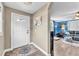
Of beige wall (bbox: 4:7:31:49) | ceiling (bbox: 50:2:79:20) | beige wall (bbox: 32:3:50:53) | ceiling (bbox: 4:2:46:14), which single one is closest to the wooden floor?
beige wall (bbox: 32:3:50:53)

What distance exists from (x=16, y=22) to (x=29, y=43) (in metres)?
0.45

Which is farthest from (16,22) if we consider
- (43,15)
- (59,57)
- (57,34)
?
(59,57)

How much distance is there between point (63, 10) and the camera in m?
1.53

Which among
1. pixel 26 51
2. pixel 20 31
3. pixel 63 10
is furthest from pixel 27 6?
pixel 26 51

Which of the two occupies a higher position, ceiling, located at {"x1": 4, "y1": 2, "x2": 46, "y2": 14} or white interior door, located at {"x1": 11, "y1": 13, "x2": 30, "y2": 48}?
ceiling, located at {"x1": 4, "y1": 2, "x2": 46, "y2": 14}

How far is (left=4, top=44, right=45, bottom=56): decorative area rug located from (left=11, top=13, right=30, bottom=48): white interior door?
0.07 m

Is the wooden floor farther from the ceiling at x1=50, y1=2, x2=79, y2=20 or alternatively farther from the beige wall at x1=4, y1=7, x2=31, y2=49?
the beige wall at x1=4, y1=7, x2=31, y2=49

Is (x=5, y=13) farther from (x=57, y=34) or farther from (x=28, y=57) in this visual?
(x=57, y=34)

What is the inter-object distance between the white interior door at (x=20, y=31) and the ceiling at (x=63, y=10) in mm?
478

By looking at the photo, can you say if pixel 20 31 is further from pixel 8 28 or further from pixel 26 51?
pixel 26 51

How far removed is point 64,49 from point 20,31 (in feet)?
2.77

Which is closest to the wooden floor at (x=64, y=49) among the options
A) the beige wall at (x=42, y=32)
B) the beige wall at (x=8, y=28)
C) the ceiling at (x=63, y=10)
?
the beige wall at (x=42, y=32)

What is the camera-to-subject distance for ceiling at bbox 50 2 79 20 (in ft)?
4.91

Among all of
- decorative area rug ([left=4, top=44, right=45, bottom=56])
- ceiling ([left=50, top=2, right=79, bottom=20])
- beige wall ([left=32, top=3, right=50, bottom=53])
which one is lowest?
decorative area rug ([left=4, top=44, right=45, bottom=56])
